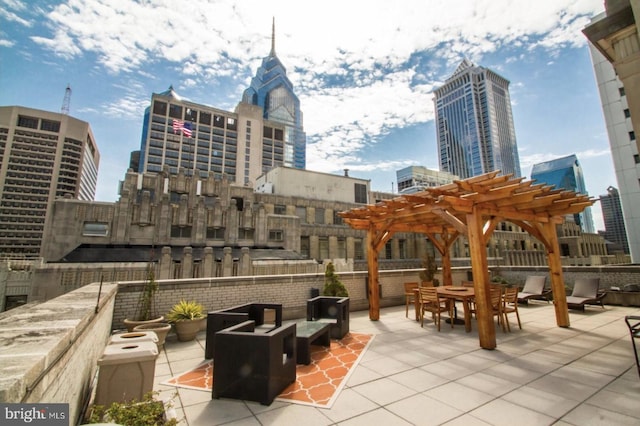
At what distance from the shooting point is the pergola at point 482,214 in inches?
246

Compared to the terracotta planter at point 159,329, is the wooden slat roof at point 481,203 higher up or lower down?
higher up

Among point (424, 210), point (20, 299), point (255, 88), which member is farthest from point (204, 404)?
point (255, 88)

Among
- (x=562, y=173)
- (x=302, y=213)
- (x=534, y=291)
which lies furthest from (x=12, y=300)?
(x=562, y=173)

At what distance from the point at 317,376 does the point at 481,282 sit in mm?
4413

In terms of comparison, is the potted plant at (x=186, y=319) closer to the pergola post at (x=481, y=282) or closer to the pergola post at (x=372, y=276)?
the pergola post at (x=372, y=276)

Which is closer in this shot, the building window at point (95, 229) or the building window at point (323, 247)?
the building window at point (95, 229)

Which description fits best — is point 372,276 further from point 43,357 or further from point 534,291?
point 43,357

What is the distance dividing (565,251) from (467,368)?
6300 cm

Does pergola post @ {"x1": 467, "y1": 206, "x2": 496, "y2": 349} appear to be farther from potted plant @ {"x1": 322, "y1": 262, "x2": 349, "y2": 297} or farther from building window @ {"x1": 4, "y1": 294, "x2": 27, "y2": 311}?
building window @ {"x1": 4, "y1": 294, "x2": 27, "y2": 311}

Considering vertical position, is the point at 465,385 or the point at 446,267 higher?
the point at 446,267

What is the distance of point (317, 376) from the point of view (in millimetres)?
4719

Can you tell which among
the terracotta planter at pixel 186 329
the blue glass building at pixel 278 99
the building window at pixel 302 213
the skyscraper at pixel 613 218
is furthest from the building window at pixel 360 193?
the skyscraper at pixel 613 218

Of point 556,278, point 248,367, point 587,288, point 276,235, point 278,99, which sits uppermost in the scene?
point 278,99

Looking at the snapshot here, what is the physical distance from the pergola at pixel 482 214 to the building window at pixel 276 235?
20.5 m
